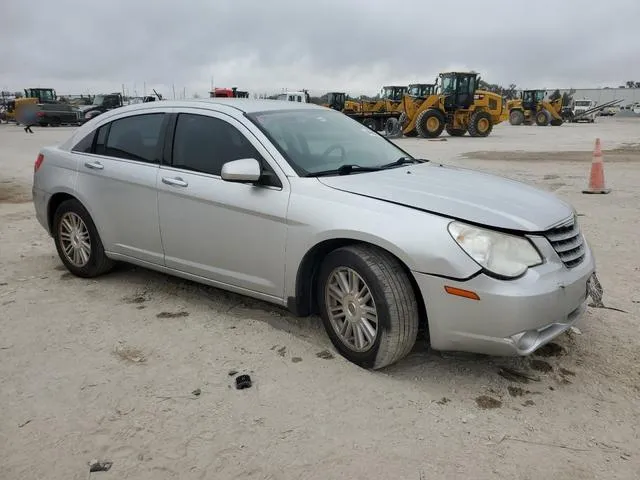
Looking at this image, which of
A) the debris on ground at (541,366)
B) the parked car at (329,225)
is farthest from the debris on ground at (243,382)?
the debris on ground at (541,366)

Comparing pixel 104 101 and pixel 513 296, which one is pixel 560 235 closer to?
pixel 513 296

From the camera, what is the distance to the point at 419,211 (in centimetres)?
312

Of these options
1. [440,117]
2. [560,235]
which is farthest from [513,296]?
[440,117]

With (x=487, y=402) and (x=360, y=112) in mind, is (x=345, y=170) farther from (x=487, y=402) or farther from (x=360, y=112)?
(x=360, y=112)

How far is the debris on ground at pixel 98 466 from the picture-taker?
2530mm

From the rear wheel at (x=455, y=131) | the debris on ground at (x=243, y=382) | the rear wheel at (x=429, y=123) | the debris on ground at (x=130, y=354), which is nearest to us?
the debris on ground at (x=243, y=382)

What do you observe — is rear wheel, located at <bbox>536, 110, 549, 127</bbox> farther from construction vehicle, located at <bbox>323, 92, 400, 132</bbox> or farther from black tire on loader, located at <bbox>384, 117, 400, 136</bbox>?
black tire on loader, located at <bbox>384, 117, 400, 136</bbox>

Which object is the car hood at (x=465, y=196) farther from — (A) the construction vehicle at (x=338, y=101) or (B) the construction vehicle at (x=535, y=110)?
(B) the construction vehicle at (x=535, y=110)

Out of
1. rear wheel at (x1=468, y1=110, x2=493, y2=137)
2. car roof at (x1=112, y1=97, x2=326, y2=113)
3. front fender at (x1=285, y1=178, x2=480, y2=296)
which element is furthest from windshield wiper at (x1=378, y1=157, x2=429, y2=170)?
rear wheel at (x1=468, y1=110, x2=493, y2=137)

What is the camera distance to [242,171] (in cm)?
359

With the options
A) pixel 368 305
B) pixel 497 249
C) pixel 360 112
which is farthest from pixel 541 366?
pixel 360 112

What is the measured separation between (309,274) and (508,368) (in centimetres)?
131

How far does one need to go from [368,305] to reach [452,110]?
27.1 m

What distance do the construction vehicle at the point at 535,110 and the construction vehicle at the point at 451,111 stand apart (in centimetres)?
1462
